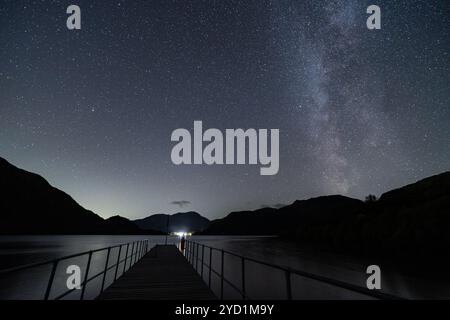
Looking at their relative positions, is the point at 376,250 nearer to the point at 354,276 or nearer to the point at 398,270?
the point at 398,270

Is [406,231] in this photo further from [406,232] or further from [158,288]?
[158,288]

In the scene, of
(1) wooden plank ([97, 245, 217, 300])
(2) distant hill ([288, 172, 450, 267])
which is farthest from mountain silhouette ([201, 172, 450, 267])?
(1) wooden plank ([97, 245, 217, 300])

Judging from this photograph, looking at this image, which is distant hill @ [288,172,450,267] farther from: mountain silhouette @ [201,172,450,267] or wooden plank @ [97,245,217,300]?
wooden plank @ [97,245,217,300]

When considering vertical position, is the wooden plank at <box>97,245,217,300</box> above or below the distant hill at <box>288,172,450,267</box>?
above

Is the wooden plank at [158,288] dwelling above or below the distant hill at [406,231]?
above

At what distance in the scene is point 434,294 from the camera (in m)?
23.5

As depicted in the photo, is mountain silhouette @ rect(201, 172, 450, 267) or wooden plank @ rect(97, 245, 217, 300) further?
mountain silhouette @ rect(201, 172, 450, 267)

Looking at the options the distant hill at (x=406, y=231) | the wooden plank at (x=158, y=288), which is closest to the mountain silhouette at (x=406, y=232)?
the distant hill at (x=406, y=231)

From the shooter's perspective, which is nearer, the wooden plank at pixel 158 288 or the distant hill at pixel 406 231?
the wooden plank at pixel 158 288

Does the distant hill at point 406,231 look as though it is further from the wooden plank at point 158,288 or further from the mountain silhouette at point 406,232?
the wooden plank at point 158,288

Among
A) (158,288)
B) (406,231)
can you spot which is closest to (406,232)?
(406,231)
